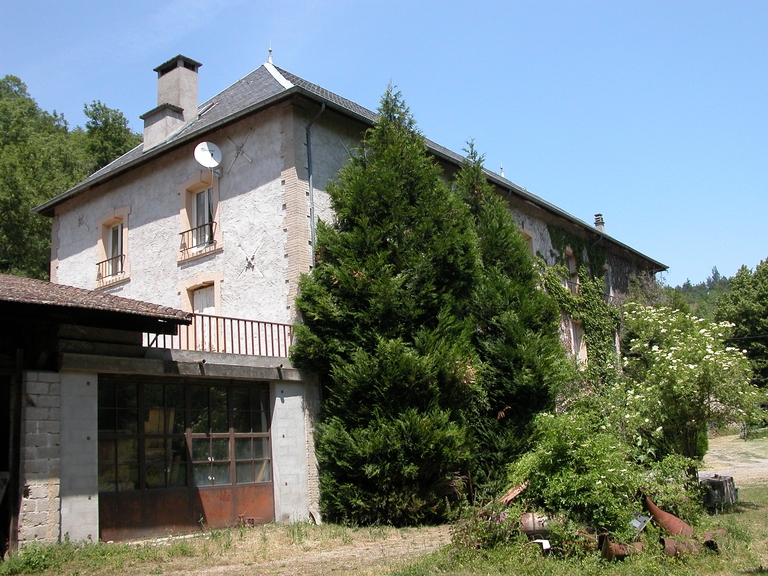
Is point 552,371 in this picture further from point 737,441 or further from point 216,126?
point 737,441

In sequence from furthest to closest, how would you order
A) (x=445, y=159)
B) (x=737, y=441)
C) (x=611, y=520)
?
1. (x=737, y=441)
2. (x=445, y=159)
3. (x=611, y=520)

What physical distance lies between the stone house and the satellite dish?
3cm

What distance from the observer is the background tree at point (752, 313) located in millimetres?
44125

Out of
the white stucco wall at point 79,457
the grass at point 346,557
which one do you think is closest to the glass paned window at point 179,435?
the white stucco wall at point 79,457

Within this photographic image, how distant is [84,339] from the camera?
10359mm

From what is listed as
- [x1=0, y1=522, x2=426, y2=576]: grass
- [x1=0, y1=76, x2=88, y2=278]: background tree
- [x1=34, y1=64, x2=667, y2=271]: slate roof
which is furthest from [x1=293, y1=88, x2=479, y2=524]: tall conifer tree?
[x1=0, y1=76, x2=88, y2=278]: background tree

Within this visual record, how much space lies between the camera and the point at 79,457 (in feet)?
33.0

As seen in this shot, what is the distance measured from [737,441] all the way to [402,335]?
24.8 m

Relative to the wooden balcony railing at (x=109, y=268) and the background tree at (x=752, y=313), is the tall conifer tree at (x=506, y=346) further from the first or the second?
the background tree at (x=752, y=313)

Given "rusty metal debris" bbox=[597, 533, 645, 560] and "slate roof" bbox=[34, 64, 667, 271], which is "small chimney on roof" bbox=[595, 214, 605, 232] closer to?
"slate roof" bbox=[34, 64, 667, 271]

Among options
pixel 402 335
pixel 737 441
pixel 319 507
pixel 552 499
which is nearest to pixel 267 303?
pixel 402 335

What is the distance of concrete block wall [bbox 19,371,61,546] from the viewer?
930 cm

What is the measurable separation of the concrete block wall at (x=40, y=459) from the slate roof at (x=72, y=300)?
1.12 m

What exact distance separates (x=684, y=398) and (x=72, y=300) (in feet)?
33.4
